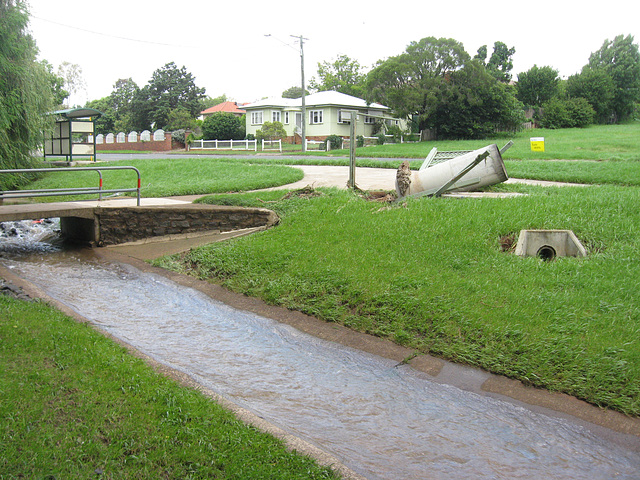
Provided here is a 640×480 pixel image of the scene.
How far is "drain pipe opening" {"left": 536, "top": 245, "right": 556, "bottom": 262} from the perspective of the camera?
7844mm

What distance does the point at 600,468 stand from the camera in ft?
12.9

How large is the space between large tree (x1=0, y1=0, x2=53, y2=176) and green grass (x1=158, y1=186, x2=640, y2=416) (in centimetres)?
1203

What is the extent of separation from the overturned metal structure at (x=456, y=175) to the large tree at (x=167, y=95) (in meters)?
61.7

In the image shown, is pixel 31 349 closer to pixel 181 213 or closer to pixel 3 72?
pixel 181 213

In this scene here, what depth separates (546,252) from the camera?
317 inches

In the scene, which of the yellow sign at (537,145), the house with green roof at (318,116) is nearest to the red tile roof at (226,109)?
the house with green roof at (318,116)

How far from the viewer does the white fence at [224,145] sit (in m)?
43.8

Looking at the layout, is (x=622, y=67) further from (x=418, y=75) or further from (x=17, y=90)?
(x=17, y=90)

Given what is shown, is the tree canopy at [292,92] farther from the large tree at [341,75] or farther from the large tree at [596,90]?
the large tree at [596,90]

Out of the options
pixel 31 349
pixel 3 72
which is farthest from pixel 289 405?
pixel 3 72

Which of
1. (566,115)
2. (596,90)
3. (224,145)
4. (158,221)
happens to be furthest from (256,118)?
(158,221)

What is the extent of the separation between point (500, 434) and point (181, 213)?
8294 millimetres

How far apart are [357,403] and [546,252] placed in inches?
180

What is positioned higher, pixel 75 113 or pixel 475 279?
pixel 75 113
